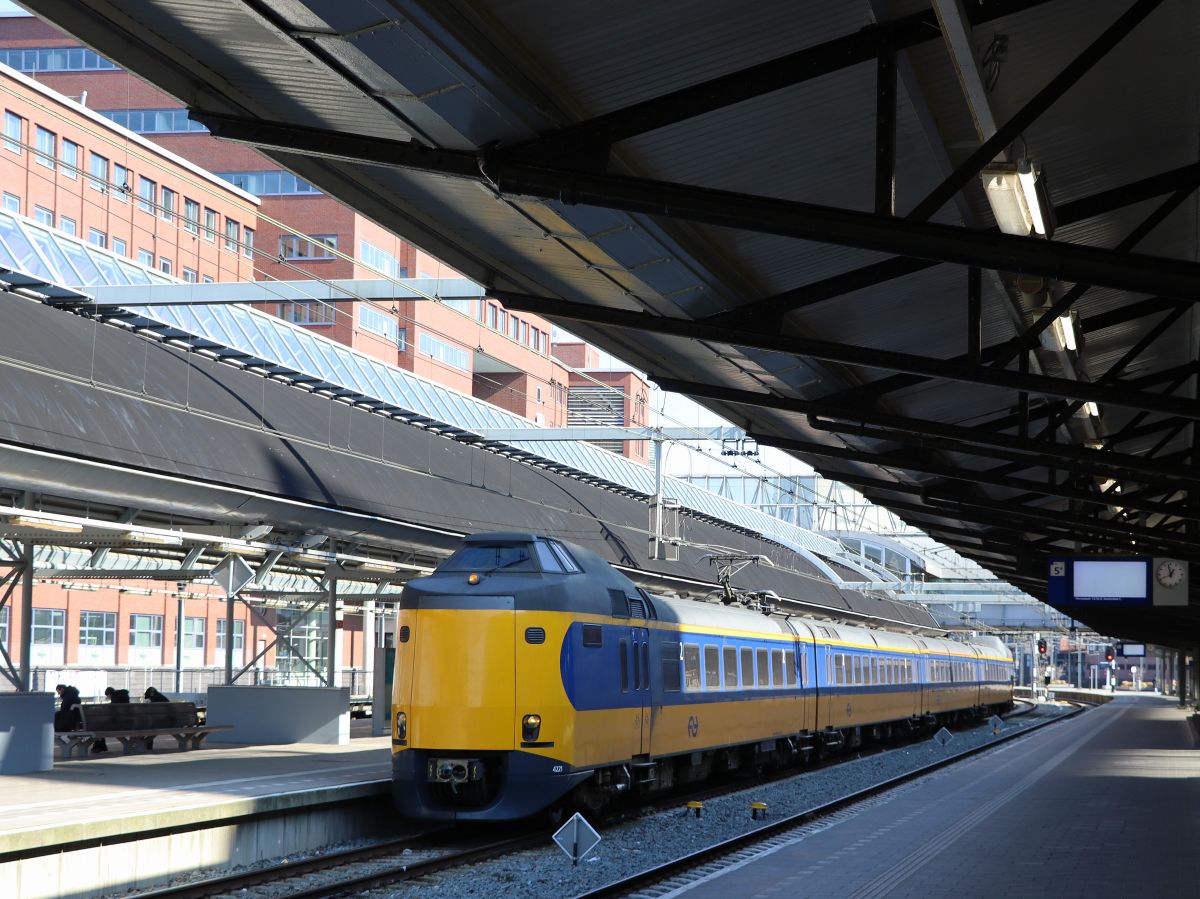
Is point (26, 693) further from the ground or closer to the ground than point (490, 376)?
closer to the ground

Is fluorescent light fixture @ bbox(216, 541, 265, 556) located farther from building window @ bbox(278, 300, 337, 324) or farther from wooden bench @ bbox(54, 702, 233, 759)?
building window @ bbox(278, 300, 337, 324)

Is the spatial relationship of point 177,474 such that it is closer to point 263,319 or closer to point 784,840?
point 784,840

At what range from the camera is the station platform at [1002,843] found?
11889 mm

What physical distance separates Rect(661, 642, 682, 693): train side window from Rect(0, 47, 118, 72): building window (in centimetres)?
6138

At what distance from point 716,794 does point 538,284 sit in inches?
451

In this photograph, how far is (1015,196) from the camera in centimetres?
814

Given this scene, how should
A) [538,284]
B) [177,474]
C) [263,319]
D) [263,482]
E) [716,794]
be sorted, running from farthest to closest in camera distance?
[263,319]
[716,794]
[263,482]
[177,474]
[538,284]

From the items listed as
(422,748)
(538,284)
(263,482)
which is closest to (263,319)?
(263,482)

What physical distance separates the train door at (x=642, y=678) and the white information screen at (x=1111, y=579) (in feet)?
32.3

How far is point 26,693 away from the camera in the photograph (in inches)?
673

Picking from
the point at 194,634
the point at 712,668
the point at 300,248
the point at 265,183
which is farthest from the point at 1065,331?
the point at 300,248

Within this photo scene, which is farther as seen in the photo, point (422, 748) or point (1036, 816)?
point (1036, 816)

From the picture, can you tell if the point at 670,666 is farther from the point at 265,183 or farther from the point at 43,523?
the point at 265,183

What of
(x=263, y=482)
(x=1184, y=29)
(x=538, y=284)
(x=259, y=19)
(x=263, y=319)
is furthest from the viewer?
(x=263, y=319)
